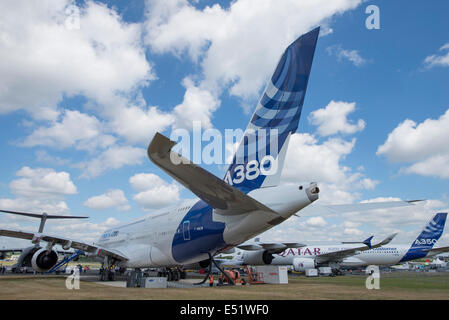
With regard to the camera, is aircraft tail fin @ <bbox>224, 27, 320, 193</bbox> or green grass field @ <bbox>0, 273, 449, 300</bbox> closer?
green grass field @ <bbox>0, 273, 449, 300</bbox>

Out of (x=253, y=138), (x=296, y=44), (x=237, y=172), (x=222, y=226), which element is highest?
(x=296, y=44)

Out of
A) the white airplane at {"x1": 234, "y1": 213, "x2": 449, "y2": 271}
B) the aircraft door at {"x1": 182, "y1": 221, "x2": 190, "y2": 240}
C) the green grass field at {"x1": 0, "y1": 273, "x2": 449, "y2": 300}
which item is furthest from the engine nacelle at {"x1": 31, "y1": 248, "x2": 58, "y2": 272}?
the white airplane at {"x1": 234, "y1": 213, "x2": 449, "y2": 271}

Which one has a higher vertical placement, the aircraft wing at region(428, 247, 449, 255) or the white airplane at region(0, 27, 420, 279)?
the white airplane at region(0, 27, 420, 279)

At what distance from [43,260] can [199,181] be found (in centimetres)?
1552

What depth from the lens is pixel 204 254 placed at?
44.1ft

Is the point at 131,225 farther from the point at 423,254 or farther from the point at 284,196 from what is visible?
the point at 423,254

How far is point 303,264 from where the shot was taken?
33.1 metres

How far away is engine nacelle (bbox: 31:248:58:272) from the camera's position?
61.6ft

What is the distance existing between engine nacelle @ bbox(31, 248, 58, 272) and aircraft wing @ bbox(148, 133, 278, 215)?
13.3 m

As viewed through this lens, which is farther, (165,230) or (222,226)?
(165,230)

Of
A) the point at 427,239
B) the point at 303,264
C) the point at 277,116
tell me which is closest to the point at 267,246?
the point at 303,264

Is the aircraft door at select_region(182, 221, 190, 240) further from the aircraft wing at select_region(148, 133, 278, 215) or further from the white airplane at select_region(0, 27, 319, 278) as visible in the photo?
the aircraft wing at select_region(148, 133, 278, 215)
